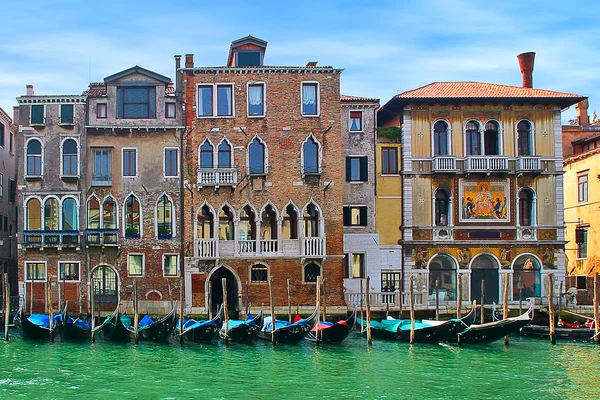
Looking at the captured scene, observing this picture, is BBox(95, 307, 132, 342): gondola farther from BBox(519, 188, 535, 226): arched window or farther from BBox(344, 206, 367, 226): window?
BBox(519, 188, 535, 226): arched window

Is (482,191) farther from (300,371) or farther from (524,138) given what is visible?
(300,371)

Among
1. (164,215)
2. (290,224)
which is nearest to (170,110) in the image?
(164,215)

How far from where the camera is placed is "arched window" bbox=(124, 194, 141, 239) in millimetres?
24797

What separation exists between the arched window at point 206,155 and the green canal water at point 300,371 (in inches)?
247

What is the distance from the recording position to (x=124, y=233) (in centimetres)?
2477

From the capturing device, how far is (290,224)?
25359mm

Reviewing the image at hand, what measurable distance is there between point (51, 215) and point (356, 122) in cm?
959

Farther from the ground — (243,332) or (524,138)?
(524,138)

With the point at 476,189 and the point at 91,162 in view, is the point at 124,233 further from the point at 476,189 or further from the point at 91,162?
the point at 476,189

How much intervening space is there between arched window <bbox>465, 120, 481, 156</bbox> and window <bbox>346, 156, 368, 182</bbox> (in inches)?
→ 127

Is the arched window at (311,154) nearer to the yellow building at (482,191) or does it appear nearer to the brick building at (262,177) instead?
the brick building at (262,177)

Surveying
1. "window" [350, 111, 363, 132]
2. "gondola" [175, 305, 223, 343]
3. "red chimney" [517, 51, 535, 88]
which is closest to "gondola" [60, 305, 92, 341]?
"gondola" [175, 305, 223, 343]

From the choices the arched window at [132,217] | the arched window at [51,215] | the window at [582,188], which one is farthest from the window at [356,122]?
the arched window at [51,215]

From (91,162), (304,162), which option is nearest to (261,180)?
(304,162)
